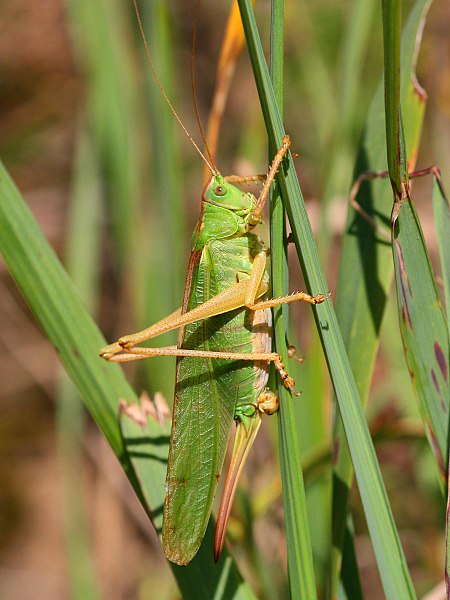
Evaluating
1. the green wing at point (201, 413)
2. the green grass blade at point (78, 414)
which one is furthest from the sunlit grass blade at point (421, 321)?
the green grass blade at point (78, 414)

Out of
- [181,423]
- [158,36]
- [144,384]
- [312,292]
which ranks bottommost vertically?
[144,384]

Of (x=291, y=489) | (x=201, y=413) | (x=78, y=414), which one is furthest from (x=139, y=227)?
(x=291, y=489)

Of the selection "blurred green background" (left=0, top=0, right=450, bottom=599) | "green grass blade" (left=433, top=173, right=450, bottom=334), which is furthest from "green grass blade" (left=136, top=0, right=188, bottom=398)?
"green grass blade" (left=433, top=173, right=450, bottom=334)

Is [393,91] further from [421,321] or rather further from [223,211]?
[223,211]

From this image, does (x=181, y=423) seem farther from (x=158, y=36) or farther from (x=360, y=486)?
(x=158, y=36)

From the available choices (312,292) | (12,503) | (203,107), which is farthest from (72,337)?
(203,107)

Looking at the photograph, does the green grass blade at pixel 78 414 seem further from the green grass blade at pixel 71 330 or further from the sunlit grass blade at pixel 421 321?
the sunlit grass blade at pixel 421 321

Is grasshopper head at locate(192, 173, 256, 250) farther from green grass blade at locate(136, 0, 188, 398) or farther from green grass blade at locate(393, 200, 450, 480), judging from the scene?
green grass blade at locate(393, 200, 450, 480)
